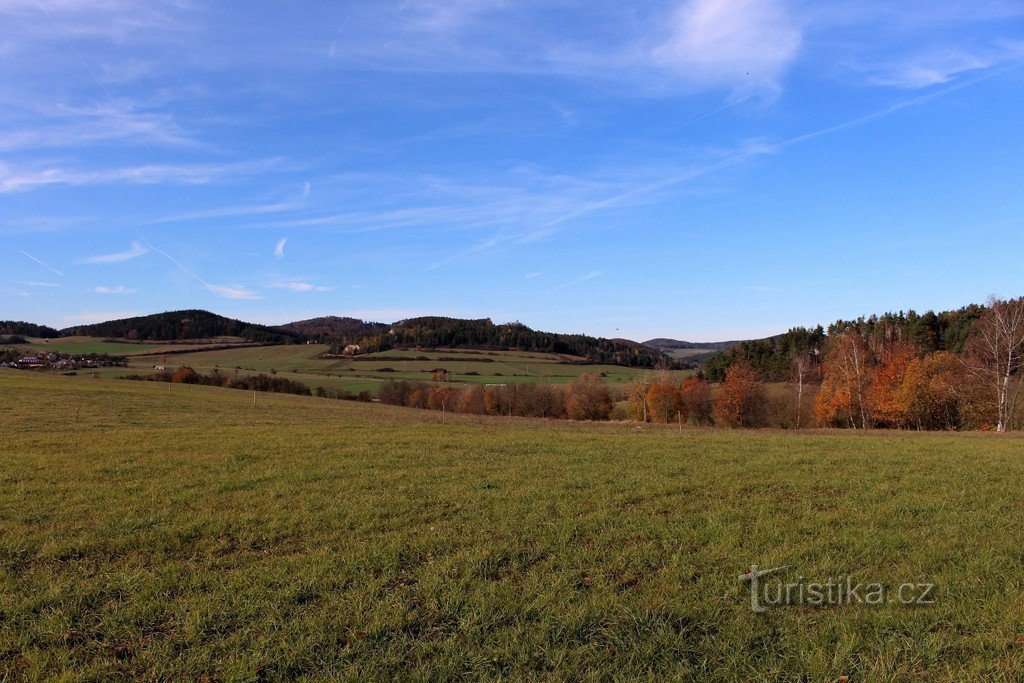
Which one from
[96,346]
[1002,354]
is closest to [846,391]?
[1002,354]

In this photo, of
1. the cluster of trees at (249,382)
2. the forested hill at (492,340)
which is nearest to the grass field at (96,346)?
the cluster of trees at (249,382)

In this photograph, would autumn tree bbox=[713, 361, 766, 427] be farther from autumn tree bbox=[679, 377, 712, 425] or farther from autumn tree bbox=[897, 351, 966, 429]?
autumn tree bbox=[897, 351, 966, 429]

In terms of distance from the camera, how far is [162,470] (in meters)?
13.7

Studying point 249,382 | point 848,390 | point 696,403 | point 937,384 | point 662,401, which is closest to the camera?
point 937,384

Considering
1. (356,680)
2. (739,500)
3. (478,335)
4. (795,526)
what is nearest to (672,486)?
(739,500)

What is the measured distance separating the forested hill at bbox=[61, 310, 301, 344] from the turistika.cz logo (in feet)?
541

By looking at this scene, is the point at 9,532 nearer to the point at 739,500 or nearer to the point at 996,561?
the point at 739,500

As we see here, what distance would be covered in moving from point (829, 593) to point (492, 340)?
14943cm

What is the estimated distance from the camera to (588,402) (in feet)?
290

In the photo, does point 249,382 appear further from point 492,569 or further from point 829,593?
point 829,593

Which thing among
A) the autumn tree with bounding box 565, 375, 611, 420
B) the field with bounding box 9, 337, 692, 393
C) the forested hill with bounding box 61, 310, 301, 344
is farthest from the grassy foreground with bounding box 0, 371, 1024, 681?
the forested hill with bounding box 61, 310, 301, 344

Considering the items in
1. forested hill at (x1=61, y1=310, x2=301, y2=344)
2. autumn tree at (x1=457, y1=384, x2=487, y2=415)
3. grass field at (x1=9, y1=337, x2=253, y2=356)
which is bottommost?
autumn tree at (x1=457, y1=384, x2=487, y2=415)

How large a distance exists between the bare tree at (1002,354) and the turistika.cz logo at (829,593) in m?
50.7

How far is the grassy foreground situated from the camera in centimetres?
520
